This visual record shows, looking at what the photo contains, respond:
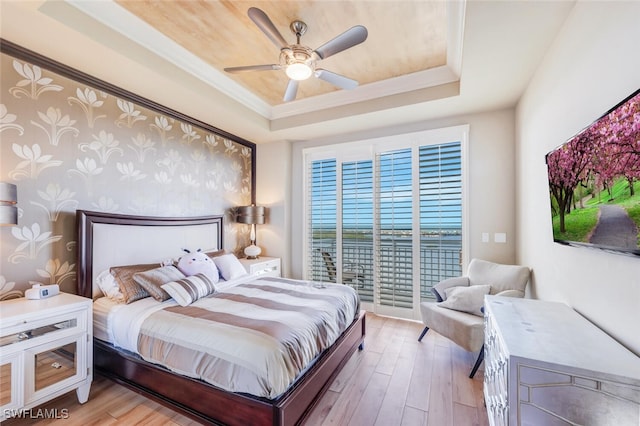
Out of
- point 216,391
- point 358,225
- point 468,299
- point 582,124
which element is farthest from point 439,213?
point 216,391

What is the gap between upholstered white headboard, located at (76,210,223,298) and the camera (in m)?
2.42

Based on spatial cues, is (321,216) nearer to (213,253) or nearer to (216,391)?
(213,253)

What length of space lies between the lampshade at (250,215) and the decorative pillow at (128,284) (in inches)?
71.6

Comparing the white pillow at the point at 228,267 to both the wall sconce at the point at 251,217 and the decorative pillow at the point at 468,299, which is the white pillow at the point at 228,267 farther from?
the decorative pillow at the point at 468,299

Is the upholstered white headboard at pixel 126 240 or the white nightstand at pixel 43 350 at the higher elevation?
the upholstered white headboard at pixel 126 240

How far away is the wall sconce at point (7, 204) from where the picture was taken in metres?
1.80

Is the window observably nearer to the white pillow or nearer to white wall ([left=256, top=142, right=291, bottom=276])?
white wall ([left=256, top=142, right=291, bottom=276])

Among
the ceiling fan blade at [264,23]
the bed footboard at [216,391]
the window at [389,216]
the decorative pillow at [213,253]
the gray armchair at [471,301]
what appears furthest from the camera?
the window at [389,216]

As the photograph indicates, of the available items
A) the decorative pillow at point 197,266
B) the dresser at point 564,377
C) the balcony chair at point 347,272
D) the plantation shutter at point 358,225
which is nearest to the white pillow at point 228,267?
the decorative pillow at point 197,266

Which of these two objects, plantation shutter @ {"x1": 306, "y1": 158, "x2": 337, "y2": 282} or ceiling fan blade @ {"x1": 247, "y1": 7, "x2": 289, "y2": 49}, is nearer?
ceiling fan blade @ {"x1": 247, "y1": 7, "x2": 289, "y2": 49}

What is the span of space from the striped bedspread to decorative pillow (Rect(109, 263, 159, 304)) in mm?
424

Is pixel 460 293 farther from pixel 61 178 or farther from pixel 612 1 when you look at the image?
pixel 61 178

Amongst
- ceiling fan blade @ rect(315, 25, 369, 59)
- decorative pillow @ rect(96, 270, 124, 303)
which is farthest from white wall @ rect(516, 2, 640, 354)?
decorative pillow @ rect(96, 270, 124, 303)

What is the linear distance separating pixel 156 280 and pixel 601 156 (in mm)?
3193
